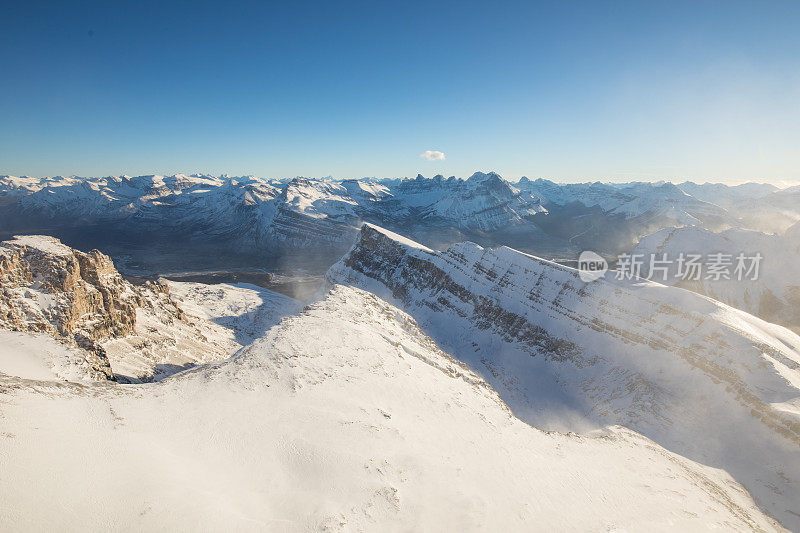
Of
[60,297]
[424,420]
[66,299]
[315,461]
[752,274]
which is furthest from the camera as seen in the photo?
[752,274]

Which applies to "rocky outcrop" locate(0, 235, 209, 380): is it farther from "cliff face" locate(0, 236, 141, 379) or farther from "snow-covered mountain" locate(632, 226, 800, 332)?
"snow-covered mountain" locate(632, 226, 800, 332)

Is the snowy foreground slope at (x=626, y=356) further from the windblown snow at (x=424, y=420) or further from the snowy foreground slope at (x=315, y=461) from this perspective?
the snowy foreground slope at (x=315, y=461)

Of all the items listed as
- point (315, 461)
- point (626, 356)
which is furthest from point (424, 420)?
point (626, 356)

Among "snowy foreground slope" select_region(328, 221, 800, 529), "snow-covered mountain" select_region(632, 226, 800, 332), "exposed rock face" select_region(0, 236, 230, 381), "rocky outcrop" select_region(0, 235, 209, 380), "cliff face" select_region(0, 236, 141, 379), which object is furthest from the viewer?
"snow-covered mountain" select_region(632, 226, 800, 332)

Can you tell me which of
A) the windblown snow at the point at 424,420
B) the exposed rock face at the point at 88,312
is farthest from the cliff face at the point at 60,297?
the windblown snow at the point at 424,420
